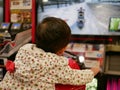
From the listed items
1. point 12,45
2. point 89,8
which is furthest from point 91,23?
point 12,45

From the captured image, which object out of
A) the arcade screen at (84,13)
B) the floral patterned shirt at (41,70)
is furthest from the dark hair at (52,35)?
the arcade screen at (84,13)

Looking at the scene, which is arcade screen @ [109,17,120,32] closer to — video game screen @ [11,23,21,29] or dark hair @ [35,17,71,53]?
video game screen @ [11,23,21,29]

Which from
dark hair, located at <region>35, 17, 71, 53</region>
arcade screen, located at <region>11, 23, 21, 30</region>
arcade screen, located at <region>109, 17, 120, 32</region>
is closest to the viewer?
dark hair, located at <region>35, 17, 71, 53</region>

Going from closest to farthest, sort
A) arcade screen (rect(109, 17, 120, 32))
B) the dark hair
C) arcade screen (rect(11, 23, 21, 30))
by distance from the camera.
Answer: the dark hair → arcade screen (rect(109, 17, 120, 32)) → arcade screen (rect(11, 23, 21, 30))

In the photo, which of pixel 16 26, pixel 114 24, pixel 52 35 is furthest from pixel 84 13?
pixel 52 35

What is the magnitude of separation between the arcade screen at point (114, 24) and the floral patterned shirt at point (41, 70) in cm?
136

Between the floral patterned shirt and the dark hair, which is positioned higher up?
the dark hair

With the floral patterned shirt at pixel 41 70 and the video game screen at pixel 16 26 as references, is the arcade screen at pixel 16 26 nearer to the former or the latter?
the video game screen at pixel 16 26

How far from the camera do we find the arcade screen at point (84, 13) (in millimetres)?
2676

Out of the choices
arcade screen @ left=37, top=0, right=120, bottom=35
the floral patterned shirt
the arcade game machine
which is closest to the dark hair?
the floral patterned shirt

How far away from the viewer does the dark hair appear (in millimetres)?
1326

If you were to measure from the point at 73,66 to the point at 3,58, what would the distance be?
4.21 feet

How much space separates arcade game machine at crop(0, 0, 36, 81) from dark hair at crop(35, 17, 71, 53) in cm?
127

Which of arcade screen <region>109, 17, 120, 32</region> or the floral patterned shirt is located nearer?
the floral patterned shirt
